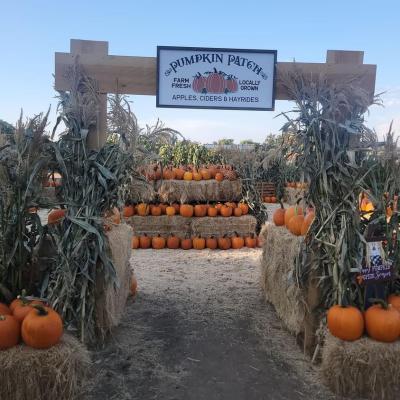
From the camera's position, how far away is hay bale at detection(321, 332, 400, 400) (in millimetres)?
2914

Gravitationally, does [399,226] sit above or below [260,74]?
below

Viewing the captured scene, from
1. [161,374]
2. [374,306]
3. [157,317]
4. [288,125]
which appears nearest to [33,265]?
[161,374]

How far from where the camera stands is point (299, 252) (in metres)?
3.61

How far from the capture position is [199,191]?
901 centimetres

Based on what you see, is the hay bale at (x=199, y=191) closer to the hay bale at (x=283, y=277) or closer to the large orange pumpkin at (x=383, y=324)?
the hay bale at (x=283, y=277)

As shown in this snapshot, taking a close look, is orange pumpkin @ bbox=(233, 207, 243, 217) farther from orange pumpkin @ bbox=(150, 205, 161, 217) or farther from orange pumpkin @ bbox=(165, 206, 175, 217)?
orange pumpkin @ bbox=(150, 205, 161, 217)

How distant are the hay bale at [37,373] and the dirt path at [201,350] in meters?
0.39

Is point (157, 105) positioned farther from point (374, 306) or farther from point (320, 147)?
point (374, 306)

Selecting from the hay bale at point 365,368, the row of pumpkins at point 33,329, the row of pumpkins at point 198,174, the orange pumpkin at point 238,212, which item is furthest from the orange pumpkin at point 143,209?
the hay bale at point 365,368

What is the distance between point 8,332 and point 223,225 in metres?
6.38

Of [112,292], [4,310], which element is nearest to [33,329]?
[4,310]

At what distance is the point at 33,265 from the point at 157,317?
5.68 feet

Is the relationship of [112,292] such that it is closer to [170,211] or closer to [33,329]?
[33,329]

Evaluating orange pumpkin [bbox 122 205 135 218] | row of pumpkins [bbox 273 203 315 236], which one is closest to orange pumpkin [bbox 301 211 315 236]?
row of pumpkins [bbox 273 203 315 236]
